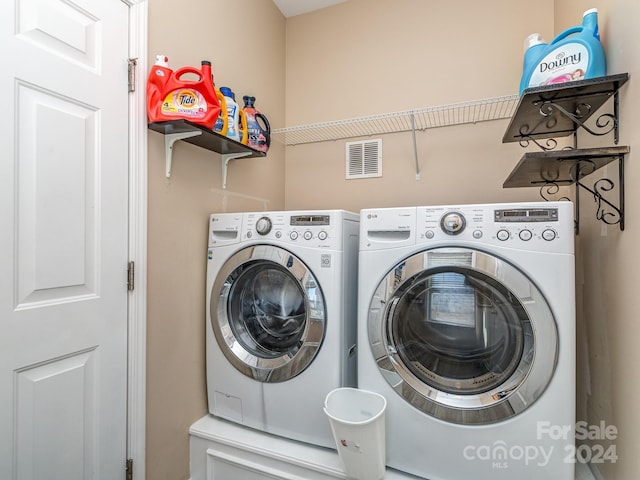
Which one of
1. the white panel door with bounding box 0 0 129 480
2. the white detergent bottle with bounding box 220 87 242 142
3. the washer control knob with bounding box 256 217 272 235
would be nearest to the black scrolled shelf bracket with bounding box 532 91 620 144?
the washer control knob with bounding box 256 217 272 235

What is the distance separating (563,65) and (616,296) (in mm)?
832

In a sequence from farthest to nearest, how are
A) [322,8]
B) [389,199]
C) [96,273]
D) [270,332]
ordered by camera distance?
[322,8] < [389,199] < [270,332] < [96,273]

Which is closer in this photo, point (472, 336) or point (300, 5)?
point (472, 336)

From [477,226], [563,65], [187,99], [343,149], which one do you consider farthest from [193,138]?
[563,65]

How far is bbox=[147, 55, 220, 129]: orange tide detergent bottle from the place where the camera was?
3.98 feet

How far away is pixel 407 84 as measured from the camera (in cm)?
203

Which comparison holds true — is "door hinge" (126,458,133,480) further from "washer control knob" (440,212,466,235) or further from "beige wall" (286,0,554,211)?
"beige wall" (286,0,554,211)

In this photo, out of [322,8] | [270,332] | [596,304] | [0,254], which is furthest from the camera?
[322,8]

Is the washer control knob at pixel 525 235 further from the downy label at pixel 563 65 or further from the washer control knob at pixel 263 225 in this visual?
the washer control knob at pixel 263 225

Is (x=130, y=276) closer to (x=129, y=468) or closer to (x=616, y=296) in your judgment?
(x=129, y=468)

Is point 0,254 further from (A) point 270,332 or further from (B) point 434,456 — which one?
(B) point 434,456

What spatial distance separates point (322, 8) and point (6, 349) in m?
2.57

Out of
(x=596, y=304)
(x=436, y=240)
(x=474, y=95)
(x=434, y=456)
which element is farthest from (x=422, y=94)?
(x=434, y=456)

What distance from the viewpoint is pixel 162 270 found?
4.41ft
